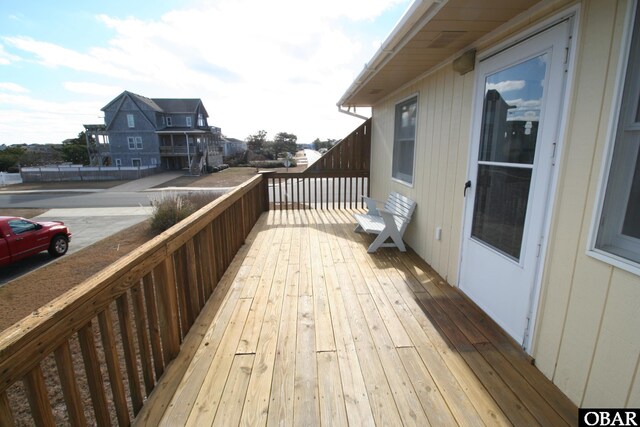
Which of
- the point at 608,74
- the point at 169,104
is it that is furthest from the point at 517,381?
the point at 169,104

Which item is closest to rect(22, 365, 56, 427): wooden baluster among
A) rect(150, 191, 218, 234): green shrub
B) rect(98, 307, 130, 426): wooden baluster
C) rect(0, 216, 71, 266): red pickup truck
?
rect(98, 307, 130, 426): wooden baluster

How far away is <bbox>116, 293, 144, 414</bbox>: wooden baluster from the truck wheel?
29.0 ft

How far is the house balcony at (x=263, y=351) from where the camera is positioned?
114 cm

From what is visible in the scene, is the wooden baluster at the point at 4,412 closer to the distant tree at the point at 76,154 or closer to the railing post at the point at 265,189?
the railing post at the point at 265,189

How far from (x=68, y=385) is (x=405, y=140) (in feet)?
14.1

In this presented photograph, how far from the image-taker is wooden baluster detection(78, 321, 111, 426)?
1.15 m

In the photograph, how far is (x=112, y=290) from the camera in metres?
1.27

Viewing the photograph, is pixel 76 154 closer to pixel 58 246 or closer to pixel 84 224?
pixel 84 224

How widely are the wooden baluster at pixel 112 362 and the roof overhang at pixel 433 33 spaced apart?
238 centimetres

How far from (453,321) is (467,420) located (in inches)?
36.9

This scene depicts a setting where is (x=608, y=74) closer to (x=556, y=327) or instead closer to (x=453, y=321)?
(x=556, y=327)

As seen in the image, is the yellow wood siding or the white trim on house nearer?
the white trim on house

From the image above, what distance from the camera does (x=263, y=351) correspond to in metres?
1.96

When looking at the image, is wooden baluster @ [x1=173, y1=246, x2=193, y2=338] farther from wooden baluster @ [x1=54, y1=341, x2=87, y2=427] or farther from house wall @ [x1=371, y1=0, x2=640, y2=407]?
house wall @ [x1=371, y1=0, x2=640, y2=407]
